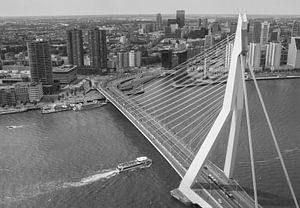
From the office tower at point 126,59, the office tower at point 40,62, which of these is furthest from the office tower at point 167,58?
the office tower at point 40,62

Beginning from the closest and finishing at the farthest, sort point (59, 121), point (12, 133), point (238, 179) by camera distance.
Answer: point (238, 179), point (12, 133), point (59, 121)

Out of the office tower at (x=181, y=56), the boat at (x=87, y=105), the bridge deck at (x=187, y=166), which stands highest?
the office tower at (x=181, y=56)

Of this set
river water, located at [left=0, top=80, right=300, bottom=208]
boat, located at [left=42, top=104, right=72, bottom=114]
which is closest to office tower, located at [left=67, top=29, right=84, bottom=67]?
boat, located at [left=42, top=104, right=72, bottom=114]

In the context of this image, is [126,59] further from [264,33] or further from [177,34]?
[177,34]

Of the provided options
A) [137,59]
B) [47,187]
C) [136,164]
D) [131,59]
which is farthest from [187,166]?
[137,59]

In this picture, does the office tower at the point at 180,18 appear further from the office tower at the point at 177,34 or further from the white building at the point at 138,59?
the white building at the point at 138,59

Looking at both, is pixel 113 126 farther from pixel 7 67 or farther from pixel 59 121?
pixel 7 67

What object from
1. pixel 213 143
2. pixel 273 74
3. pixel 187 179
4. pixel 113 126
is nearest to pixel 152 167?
pixel 187 179
